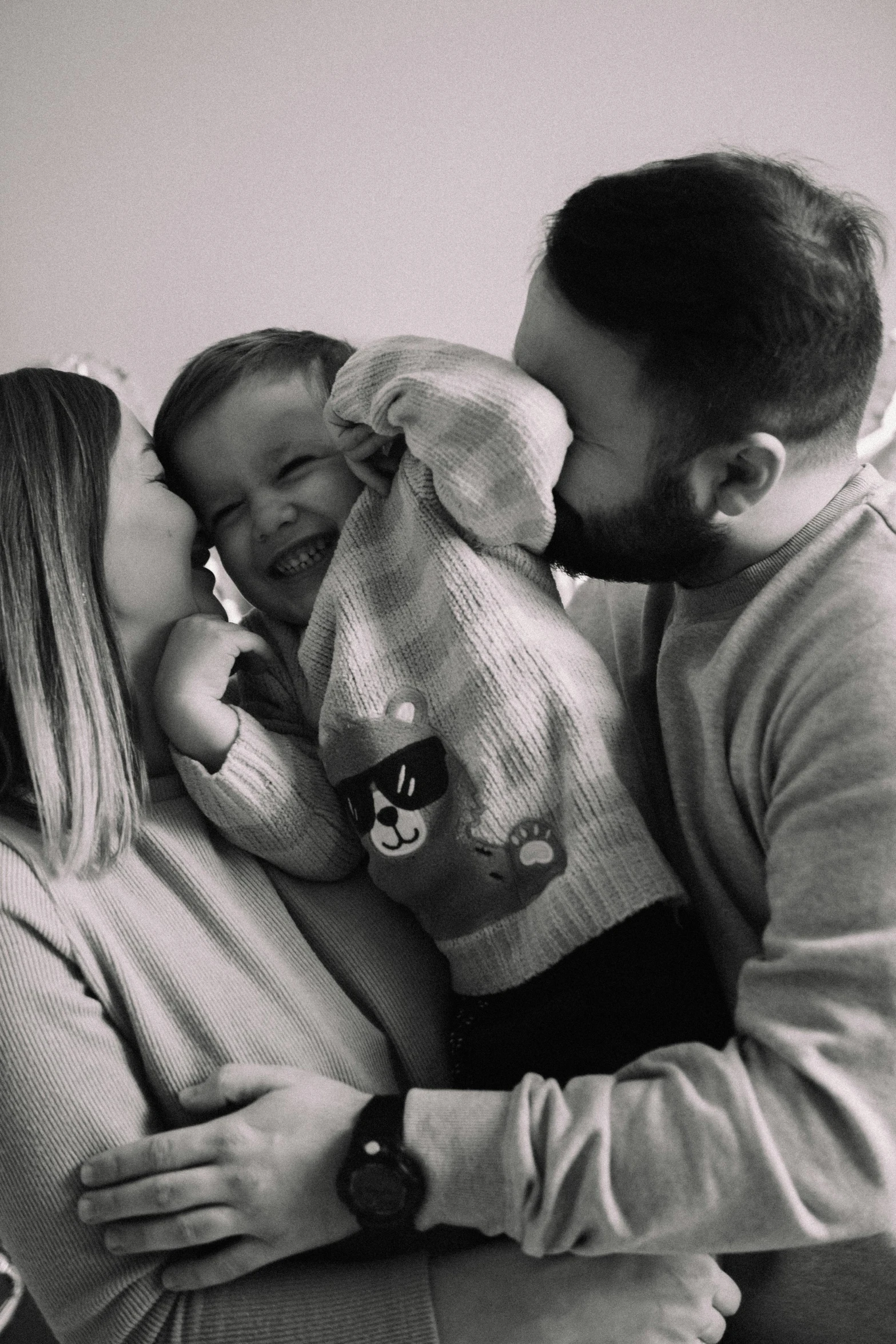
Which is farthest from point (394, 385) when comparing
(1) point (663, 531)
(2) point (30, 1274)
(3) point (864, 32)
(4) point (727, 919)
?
(3) point (864, 32)

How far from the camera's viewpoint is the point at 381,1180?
841 mm

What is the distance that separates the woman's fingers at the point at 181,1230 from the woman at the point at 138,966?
33mm

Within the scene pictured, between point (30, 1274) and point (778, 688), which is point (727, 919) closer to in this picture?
point (778, 688)

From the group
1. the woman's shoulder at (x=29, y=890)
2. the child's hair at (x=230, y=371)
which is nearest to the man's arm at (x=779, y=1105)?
the woman's shoulder at (x=29, y=890)

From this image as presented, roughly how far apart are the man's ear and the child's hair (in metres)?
0.48

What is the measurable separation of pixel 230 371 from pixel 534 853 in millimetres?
637

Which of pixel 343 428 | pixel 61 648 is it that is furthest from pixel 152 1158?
pixel 343 428

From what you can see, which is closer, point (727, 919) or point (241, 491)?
point (727, 919)

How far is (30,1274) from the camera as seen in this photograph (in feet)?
3.02

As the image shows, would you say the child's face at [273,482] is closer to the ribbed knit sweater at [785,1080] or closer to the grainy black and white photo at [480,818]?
the grainy black and white photo at [480,818]

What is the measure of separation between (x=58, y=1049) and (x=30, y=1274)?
0.19 metres

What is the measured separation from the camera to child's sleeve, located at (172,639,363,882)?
3.47 feet

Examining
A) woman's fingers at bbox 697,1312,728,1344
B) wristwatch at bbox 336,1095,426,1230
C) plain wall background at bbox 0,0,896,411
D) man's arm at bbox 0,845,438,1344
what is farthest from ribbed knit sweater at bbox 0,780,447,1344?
plain wall background at bbox 0,0,896,411

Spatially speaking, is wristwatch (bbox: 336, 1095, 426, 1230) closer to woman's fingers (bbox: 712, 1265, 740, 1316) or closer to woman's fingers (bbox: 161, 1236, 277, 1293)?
woman's fingers (bbox: 161, 1236, 277, 1293)
